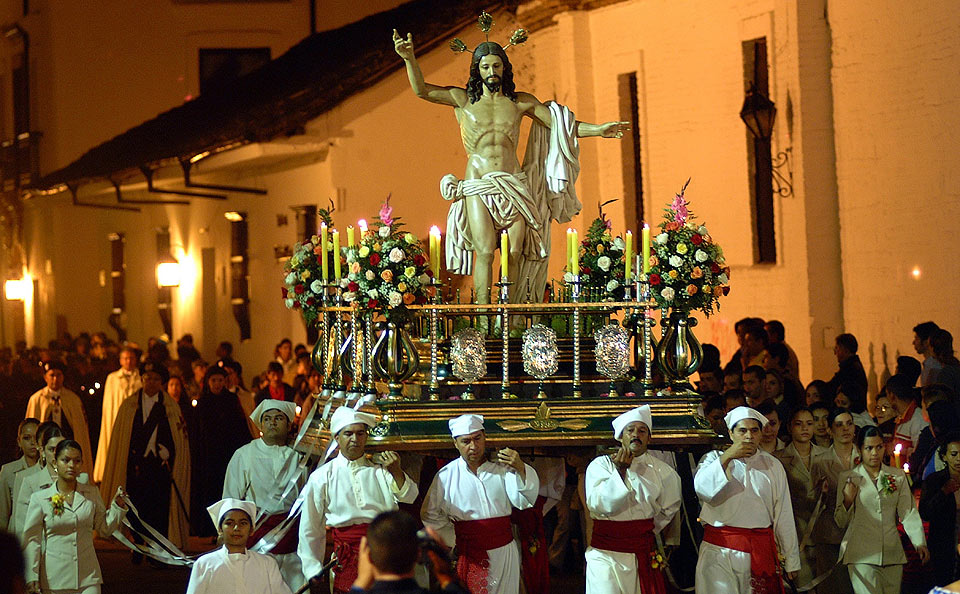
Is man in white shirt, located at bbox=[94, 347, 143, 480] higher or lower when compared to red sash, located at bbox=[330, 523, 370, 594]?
higher

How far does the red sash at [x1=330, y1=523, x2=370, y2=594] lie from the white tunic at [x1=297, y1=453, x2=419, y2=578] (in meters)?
0.05

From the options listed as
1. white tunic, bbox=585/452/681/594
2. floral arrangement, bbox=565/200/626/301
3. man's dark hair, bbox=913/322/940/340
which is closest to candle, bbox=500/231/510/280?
floral arrangement, bbox=565/200/626/301

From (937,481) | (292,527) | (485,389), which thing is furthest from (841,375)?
(292,527)

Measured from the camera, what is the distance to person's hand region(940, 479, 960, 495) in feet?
32.1

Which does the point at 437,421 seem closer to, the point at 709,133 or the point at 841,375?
the point at 841,375

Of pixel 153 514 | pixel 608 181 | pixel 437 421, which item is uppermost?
pixel 608 181

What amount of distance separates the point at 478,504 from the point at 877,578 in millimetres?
2583

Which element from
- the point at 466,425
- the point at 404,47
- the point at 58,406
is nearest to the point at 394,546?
the point at 466,425

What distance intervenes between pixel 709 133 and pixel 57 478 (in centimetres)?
937

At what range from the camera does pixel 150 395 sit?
14.0m

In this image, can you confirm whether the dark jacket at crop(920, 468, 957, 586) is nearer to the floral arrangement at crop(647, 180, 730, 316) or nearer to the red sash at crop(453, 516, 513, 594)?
the floral arrangement at crop(647, 180, 730, 316)

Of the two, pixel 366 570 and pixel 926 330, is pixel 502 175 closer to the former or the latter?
pixel 926 330

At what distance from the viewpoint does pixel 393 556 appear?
5336mm

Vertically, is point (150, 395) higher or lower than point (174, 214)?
lower
